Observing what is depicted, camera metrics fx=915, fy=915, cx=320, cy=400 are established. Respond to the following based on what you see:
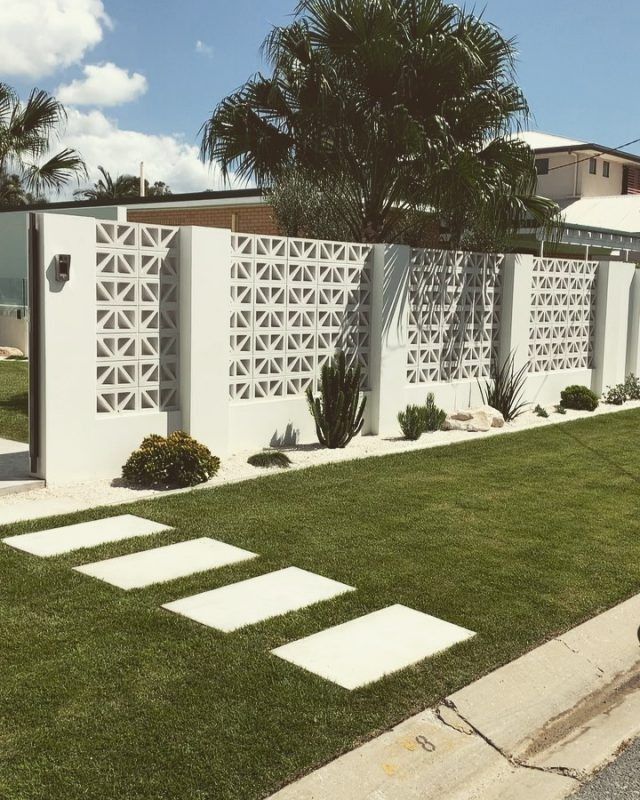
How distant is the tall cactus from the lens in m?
10.4

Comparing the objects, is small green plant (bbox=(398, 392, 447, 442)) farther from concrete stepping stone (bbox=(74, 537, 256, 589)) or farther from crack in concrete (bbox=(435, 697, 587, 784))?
crack in concrete (bbox=(435, 697, 587, 784))

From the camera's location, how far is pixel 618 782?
3730 mm

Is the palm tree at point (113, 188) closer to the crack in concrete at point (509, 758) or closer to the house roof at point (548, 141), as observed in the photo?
the house roof at point (548, 141)

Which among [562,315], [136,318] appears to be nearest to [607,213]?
[562,315]

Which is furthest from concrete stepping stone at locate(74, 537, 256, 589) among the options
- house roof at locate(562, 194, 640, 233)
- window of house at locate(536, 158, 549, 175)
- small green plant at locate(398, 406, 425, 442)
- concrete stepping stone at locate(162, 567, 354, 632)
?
window of house at locate(536, 158, 549, 175)

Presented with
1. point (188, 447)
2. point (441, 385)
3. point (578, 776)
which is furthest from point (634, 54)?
point (578, 776)

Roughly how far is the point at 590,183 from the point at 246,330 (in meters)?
30.4

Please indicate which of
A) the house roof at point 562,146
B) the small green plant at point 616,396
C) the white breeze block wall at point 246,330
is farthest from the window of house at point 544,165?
the white breeze block wall at point 246,330

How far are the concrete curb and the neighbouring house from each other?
21862 mm

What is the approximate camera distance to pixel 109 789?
3.30 m

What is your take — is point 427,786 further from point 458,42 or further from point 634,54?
point 634,54

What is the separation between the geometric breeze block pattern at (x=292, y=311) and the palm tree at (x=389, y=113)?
153 cm

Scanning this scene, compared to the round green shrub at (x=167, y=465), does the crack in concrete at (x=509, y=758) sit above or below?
below

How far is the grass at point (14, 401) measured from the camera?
10836mm
